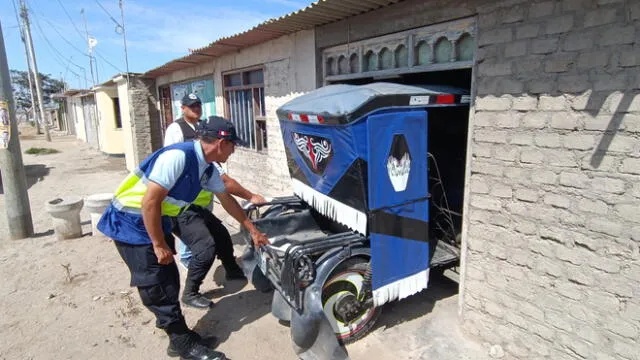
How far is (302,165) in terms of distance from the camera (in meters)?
3.89

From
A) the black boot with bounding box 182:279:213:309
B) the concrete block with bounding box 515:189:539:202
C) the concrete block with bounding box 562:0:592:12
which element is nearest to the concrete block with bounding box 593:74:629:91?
the concrete block with bounding box 562:0:592:12

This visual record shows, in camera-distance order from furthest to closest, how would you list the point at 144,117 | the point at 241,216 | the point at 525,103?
the point at 144,117
the point at 241,216
the point at 525,103

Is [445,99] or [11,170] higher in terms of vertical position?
[445,99]

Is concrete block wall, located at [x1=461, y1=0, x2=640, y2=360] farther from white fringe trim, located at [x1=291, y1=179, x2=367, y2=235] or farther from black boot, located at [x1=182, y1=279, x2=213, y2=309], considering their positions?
black boot, located at [x1=182, y1=279, x2=213, y2=309]

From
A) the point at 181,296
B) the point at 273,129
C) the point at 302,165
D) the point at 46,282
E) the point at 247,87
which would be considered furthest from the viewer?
the point at 247,87

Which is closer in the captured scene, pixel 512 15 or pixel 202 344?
pixel 512 15

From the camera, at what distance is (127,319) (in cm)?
387

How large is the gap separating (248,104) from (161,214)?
480 cm

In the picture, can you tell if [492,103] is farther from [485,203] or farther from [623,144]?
[623,144]

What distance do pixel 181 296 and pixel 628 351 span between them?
13.1 ft

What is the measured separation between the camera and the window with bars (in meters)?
7.05

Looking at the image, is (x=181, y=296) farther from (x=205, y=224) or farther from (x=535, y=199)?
(x=535, y=199)

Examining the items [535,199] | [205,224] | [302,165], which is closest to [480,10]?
[535,199]

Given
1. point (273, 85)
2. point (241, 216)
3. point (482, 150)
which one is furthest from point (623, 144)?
point (273, 85)
